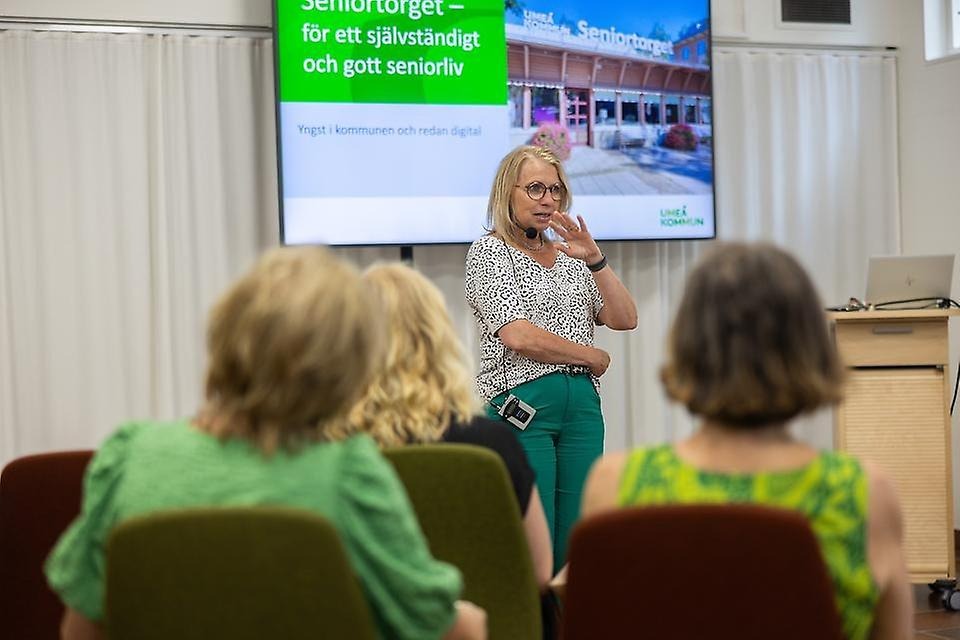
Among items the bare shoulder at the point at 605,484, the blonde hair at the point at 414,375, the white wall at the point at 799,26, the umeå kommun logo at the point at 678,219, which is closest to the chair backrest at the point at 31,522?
the blonde hair at the point at 414,375

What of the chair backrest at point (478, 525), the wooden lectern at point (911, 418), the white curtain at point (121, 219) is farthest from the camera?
the white curtain at point (121, 219)

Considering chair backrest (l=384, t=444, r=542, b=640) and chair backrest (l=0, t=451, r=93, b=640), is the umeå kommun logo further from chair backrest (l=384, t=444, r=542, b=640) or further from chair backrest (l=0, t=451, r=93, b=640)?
chair backrest (l=0, t=451, r=93, b=640)

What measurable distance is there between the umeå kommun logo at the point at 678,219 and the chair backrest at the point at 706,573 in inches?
165

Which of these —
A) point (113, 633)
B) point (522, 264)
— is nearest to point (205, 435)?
point (113, 633)

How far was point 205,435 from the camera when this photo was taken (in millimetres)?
1604

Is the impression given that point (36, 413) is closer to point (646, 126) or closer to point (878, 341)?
point (646, 126)

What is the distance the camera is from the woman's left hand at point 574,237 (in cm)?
395

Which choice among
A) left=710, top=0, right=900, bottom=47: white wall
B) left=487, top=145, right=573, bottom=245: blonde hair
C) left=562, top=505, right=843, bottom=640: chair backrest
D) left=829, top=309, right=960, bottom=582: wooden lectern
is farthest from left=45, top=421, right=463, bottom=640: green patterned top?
left=710, top=0, right=900, bottom=47: white wall

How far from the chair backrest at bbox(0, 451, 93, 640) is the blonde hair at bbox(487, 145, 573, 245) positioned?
1905 millimetres


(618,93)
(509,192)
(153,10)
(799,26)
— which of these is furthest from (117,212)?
(799,26)

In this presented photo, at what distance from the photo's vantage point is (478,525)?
6.84 ft

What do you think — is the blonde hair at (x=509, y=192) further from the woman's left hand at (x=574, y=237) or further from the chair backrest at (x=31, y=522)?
the chair backrest at (x=31, y=522)

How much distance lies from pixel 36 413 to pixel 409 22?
226 cm

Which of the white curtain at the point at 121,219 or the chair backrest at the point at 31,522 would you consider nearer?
the chair backrest at the point at 31,522
